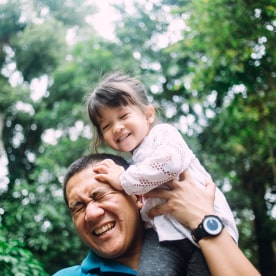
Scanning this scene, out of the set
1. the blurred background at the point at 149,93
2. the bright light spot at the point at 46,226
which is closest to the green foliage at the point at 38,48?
the blurred background at the point at 149,93

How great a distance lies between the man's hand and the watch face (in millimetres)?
34

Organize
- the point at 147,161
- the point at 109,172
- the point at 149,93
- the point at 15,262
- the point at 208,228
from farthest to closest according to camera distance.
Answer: the point at 149,93 < the point at 15,262 < the point at 109,172 < the point at 147,161 < the point at 208,228

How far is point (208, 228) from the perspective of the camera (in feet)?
5.12

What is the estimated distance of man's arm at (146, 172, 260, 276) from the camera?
1.48m

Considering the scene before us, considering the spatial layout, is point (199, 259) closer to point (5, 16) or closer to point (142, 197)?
point (142, 197)

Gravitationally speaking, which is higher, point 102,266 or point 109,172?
point 109,172

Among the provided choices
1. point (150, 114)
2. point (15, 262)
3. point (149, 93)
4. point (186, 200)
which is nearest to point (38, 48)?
point (149, 93)

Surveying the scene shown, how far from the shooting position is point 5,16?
11.8 m

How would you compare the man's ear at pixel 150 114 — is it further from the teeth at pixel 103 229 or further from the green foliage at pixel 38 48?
the green foliage at pixel 38 48

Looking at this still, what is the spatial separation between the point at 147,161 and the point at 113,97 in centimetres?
66

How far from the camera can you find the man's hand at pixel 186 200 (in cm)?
164

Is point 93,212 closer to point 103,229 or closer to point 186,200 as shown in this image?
point 103,229

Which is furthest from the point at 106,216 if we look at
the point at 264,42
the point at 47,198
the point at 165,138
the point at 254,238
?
the point at 254,238

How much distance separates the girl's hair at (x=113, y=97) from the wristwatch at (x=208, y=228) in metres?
0.93
